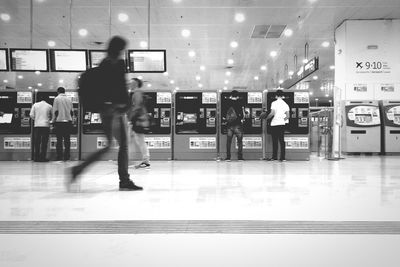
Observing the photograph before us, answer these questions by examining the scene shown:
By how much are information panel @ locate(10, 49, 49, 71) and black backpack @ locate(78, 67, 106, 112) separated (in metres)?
6.44

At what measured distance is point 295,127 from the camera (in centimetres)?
950

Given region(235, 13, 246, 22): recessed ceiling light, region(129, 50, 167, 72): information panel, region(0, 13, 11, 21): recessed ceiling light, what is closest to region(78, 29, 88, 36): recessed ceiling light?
region(0, 13, 11, 21): recessed ceiling light

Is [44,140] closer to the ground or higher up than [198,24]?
closer to the ground

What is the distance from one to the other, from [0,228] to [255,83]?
24.1m

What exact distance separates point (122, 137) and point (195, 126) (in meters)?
5.52

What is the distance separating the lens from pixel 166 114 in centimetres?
948

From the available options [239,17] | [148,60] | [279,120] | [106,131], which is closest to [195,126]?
[148,60]

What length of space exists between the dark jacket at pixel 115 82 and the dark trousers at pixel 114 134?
0.37 ft

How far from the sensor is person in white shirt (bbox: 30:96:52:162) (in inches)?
343

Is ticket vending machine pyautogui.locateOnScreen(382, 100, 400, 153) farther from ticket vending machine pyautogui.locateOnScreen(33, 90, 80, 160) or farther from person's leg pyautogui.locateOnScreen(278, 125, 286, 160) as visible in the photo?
ticket vending machine pyautogui.locateOnScreen(33, 90, 80, 160)

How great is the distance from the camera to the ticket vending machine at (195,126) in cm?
950

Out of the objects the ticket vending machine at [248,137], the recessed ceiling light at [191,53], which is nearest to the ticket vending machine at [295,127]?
the ticket vending machine at [248,137]

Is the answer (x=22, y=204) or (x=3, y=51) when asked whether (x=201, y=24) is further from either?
(x=22, y=204)

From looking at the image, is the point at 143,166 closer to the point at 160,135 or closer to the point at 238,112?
the point at 160,135
